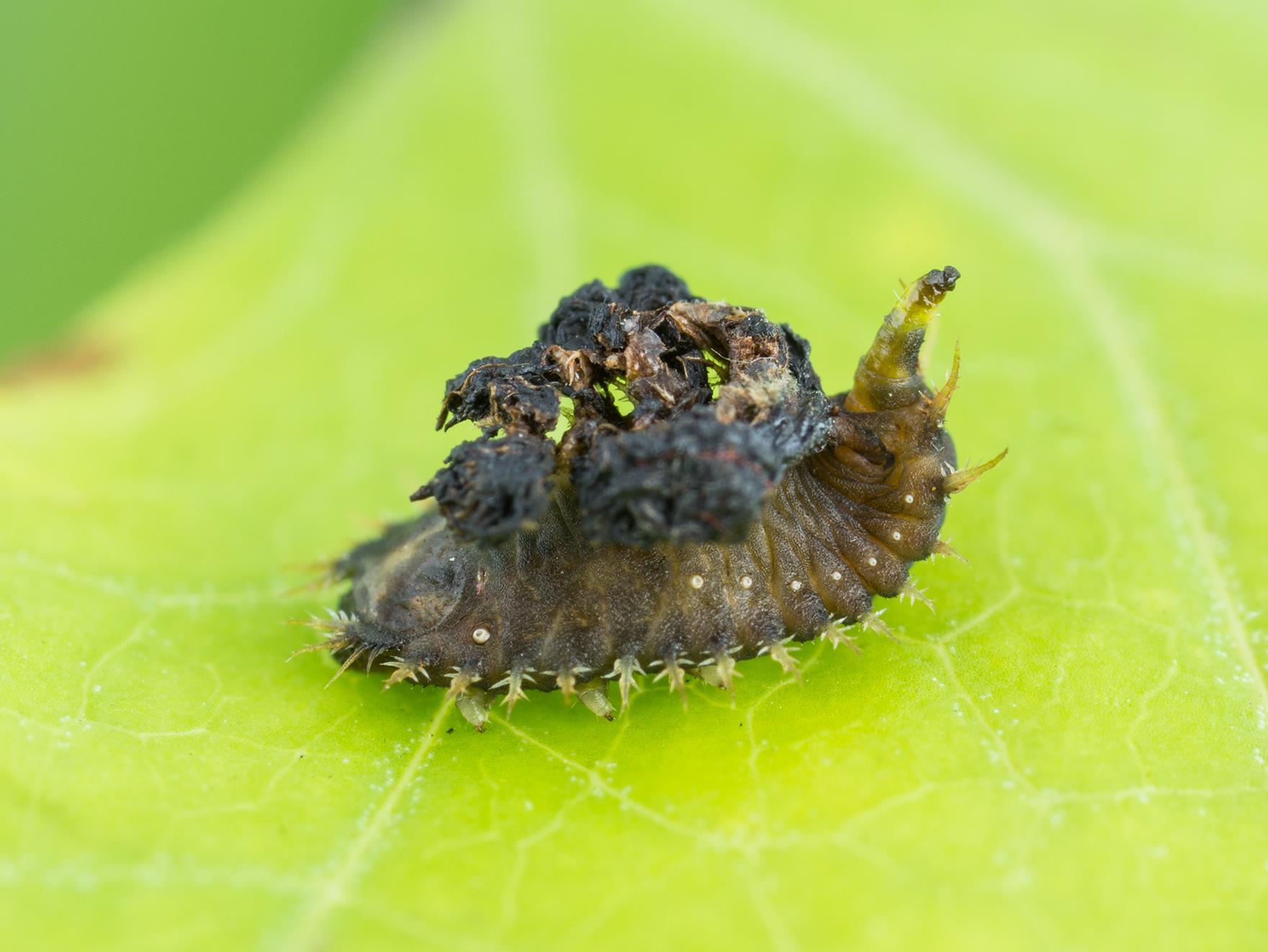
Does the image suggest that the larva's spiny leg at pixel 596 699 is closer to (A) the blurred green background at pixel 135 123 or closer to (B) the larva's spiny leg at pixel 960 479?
(B) the larva's spiny leg at pixel 960 479

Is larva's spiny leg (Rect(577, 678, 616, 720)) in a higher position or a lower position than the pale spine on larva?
lower

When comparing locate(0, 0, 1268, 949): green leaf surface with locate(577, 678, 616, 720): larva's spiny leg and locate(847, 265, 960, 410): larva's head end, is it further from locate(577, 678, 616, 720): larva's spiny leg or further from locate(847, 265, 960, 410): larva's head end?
locate(847, 265, 960, 410): larva's head end

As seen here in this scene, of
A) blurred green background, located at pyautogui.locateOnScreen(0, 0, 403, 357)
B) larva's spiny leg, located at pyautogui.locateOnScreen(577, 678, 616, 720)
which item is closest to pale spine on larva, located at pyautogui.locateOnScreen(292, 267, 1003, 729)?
larva's spiny leg, located at pyautogui.locateOnScreen(577, 678, 616, 720)

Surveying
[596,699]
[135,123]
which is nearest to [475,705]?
[596,699]

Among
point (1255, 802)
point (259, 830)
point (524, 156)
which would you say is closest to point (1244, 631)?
point (1255, 802)

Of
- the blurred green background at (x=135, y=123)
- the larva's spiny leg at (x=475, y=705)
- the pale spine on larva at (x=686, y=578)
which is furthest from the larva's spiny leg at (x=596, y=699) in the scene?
the blurred green background at (x=135, y=123)

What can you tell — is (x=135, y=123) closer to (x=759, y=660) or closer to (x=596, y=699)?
(x=596, y=699)
